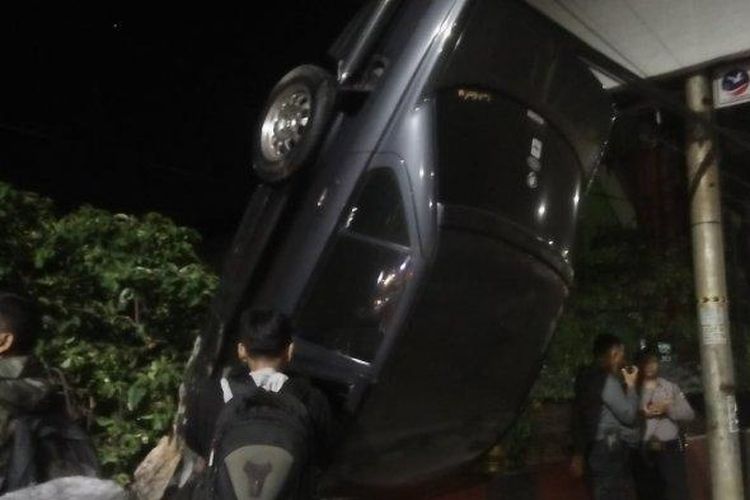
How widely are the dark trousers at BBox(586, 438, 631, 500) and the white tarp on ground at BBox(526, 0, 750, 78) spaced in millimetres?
3040

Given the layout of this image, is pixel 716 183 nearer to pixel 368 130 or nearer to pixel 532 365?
pixel 532 365

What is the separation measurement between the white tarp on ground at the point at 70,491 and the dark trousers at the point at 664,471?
4.96 metres

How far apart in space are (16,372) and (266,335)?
2.58 ft

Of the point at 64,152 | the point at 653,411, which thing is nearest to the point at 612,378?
the point at 653,411

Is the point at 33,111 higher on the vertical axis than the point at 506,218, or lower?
higher

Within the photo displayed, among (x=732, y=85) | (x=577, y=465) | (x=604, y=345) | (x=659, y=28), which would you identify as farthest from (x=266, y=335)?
(x=732, y=85)

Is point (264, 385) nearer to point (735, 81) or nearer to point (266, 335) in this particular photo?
point (266, 335)

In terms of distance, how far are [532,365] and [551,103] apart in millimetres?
1367

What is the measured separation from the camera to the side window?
4234mm

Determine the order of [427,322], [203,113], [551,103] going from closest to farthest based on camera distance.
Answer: [427,322] < [551,103] < [203,113]

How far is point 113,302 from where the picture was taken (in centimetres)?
473

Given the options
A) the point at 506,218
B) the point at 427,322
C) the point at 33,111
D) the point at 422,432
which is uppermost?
the point at 33,111

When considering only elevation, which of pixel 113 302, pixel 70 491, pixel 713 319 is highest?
pixel 713 319

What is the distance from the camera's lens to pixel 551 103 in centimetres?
493
